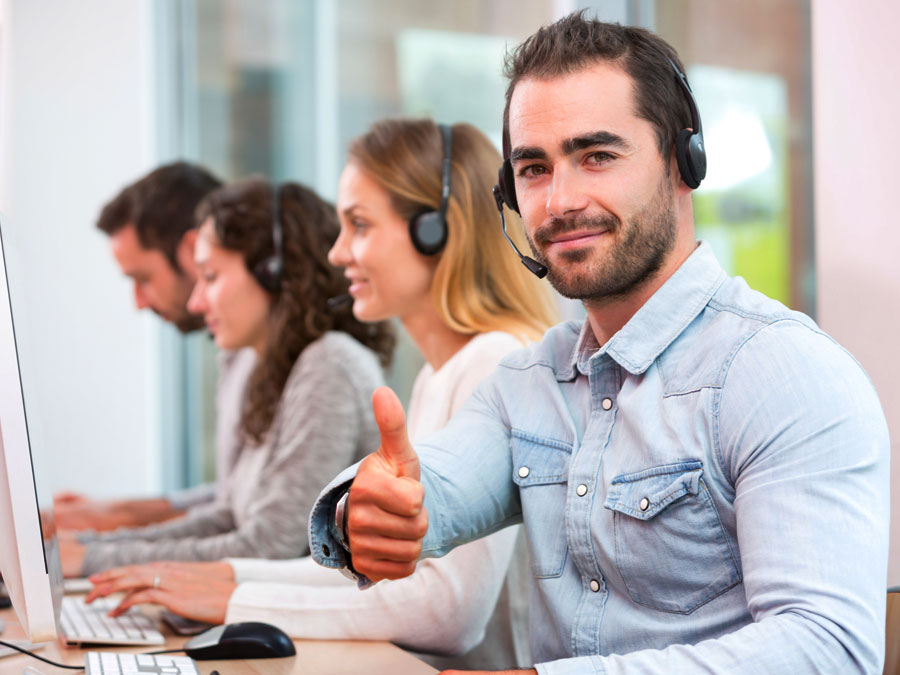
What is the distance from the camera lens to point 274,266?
196 centimetres

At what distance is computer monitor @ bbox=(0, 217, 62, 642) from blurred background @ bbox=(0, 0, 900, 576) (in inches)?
36.5

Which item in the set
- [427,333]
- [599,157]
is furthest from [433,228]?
[599,157]

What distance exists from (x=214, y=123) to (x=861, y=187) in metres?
2.87

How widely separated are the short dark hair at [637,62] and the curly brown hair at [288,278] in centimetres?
102

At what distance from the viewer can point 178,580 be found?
1.36m

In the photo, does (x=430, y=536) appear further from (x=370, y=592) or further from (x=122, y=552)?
(x=122, y=552)

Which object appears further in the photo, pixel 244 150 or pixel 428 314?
pixel 244 150

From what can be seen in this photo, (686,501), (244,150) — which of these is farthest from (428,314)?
(244,150)

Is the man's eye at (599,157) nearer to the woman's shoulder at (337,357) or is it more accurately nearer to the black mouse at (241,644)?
the black mouse at (241,644)

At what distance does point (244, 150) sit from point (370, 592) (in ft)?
8.08

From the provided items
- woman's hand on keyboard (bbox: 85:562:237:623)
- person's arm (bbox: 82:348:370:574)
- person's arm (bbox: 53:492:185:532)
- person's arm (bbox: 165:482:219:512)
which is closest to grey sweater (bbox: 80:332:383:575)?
person's arm (bbox: 82:348:370:574)

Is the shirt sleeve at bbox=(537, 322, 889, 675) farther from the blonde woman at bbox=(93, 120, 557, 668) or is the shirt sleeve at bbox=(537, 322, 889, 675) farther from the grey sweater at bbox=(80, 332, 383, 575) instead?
the grey sweater at bbox=(80, 332, 383, 575)

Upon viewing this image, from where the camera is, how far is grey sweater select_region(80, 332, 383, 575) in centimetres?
169

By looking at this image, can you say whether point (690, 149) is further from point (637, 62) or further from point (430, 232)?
point (430, 232)
